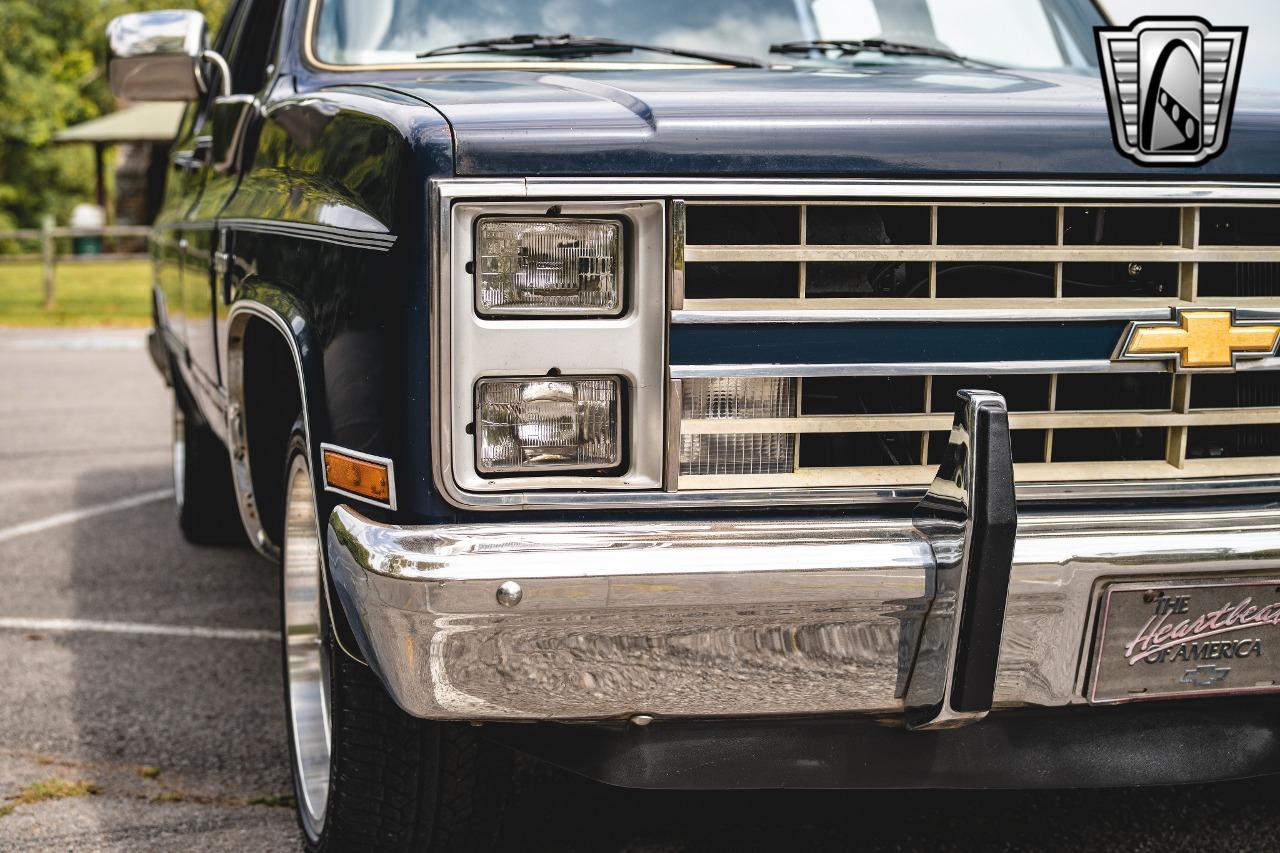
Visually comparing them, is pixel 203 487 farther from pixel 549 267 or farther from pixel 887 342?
pixel 887 342

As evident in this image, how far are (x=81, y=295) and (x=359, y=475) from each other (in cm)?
1980

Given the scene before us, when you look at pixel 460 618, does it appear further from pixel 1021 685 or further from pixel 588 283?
pixel 1021 685

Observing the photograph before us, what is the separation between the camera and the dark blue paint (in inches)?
83.7

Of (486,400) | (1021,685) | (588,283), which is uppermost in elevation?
(588,283)

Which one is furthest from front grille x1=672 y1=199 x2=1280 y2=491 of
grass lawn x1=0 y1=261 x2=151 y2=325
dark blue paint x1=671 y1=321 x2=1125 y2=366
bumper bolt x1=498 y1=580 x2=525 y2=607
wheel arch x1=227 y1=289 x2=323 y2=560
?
grass lawn x1=0 y1=261 x2=151 y2=325

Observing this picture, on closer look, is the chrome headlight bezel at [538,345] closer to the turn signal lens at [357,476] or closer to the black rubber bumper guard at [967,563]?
the turn signal lens at [357,476]

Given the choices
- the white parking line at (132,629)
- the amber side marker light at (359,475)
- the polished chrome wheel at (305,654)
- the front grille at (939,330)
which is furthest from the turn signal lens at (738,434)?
the white parking line at (132,629)

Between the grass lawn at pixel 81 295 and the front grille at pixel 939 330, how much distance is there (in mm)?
16258

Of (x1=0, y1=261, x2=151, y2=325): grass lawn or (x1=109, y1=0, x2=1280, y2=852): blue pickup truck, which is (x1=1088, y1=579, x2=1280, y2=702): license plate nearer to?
(x1=109, y1=0, x2=1280, y2=852): blue pickup truck

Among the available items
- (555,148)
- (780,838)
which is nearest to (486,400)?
(555,148)

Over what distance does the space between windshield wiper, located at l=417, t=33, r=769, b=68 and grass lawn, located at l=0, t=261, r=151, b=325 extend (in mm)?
15260

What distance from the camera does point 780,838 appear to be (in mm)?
2910

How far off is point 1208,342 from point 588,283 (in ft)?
3.14

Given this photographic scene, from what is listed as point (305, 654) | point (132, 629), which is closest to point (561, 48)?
point (305, 654)
